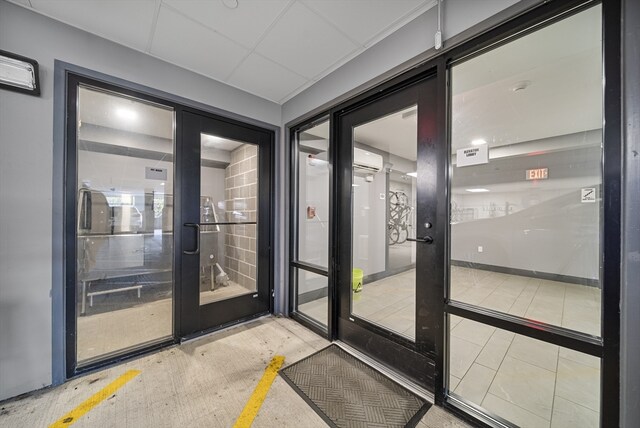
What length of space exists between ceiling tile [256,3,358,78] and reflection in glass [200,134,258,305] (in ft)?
3.71

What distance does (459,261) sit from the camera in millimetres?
1681

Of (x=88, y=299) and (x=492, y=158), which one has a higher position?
(x=492, y=158)

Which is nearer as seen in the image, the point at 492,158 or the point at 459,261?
the point at 492,158

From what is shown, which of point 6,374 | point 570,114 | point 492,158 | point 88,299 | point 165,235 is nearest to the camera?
point 570,114

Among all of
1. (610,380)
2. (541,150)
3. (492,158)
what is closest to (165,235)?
(492,158)

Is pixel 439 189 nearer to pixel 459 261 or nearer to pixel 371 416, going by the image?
pixel 459 261

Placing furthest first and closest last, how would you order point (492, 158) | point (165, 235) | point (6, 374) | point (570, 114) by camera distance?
point (165, 235)
point (6, 374)
point (492, 158)
point (570, 114)

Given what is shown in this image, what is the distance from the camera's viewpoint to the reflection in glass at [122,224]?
204 centimetres

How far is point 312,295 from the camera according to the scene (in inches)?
123

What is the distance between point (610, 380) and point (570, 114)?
1371 mm

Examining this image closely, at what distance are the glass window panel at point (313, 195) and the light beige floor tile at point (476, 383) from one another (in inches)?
61.3

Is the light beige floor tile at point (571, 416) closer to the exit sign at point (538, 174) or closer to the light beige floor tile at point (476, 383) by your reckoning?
the light beige floor tile at point (476, 383)

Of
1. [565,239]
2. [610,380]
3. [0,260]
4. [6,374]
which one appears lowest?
[6,374]

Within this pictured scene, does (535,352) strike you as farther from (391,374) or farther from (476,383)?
(391,374)
